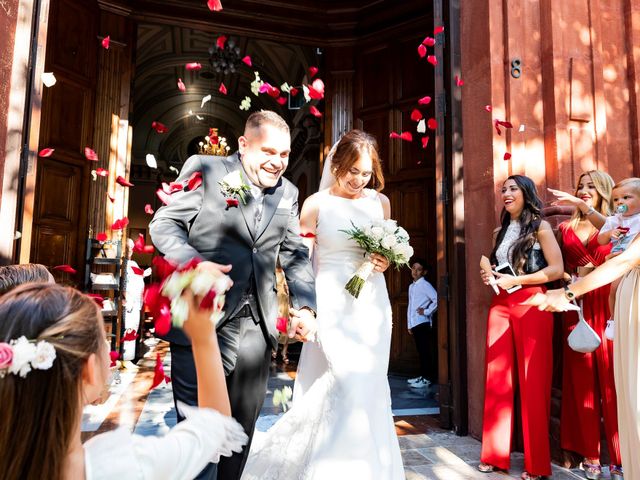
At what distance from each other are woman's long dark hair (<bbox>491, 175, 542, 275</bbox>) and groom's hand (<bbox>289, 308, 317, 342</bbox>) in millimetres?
1994

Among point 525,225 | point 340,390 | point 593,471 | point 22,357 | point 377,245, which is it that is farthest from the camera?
point 525,225

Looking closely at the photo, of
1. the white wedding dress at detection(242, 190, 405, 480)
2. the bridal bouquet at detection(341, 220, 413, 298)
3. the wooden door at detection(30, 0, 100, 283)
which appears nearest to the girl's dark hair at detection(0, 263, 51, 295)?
the white wedding dress at detection(242, 190, 405, 480)

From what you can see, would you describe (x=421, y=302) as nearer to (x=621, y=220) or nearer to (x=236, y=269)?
(x=621, y=220)

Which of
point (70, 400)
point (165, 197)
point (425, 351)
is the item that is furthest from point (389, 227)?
point (425, 351)

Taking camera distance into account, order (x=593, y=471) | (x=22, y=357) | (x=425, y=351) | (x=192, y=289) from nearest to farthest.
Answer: (x=22, y=357) < (x=192, y=289) < (x=593, y=471) < (x=425, y=351)

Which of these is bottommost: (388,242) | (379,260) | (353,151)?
(379,260)

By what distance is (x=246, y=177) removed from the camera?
249 centimetres

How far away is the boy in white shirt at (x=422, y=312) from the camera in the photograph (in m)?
7.57

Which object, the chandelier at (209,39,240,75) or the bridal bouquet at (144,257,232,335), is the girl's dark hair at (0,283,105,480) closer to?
the bridal bouquet at (144,257,232,335)

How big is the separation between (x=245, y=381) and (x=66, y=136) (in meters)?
7.10

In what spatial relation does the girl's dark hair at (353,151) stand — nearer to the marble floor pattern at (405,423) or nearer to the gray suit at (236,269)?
the gray suit at (236,269)

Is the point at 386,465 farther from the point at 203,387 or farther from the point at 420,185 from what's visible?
the point at 420,185

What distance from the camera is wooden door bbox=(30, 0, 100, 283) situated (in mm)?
7625

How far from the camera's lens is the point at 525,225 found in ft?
12.5
